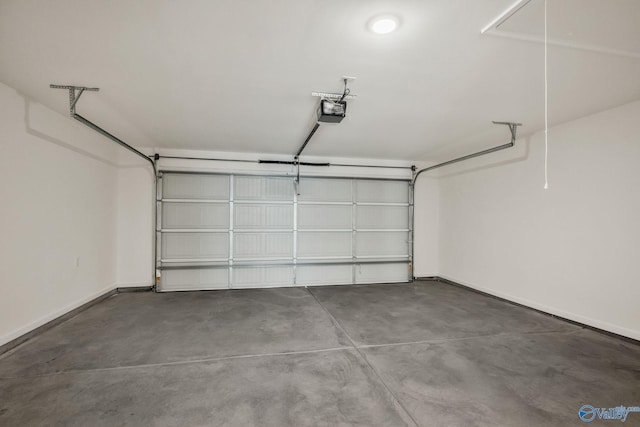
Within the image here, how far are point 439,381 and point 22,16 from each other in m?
3.67

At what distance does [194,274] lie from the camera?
5.09 metres

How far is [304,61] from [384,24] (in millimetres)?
674

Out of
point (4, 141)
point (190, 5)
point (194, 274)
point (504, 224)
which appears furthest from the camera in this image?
point (194, 274)

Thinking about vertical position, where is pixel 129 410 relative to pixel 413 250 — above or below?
below

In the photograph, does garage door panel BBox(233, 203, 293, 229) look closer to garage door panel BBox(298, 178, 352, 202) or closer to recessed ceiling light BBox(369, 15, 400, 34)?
garage door panel BBox(298, 178, 352, 202)

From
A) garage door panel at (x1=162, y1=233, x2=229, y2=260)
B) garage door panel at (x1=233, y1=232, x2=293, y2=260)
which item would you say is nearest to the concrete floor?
garage door panel at (x1=162, y1=233, x2=229, y2=260)

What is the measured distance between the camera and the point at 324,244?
561 centimetres

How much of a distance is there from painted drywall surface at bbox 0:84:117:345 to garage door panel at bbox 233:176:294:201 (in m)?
2.03

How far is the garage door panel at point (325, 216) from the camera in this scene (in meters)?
5.52

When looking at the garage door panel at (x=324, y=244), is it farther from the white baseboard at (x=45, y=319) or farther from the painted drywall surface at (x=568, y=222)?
the white baseboard at (x=45, y=319)

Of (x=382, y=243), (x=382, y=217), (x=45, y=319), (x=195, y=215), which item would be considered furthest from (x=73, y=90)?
(x=382, y=243)

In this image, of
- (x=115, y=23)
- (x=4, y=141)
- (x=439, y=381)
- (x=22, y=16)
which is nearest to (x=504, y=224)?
(x=439, y=381)

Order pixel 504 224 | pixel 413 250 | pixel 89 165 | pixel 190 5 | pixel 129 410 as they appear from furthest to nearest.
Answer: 1. pixel 413 250
2. pixel 504 224
3. pixel 89 165
4. pixel 129 410
5. pixel 190 5

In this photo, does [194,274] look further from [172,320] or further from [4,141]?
[4,141]
